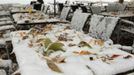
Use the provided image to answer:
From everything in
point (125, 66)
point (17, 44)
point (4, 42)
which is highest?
point (125, 66)

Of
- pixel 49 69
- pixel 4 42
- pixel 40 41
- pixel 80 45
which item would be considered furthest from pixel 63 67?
pixel 4 42

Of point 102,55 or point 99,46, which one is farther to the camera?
point 99,46

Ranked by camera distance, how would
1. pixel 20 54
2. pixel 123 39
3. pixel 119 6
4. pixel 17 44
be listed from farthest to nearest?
pixel 119 6, pixel 123 39, pixel 17 44, pixel 20 54

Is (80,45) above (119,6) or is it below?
above

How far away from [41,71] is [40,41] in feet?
2.56

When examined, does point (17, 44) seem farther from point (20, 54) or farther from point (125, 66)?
point (125, 66)

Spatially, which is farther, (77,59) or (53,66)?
(77,59)

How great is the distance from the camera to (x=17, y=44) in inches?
84.8

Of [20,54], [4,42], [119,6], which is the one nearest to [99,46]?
[20,54]

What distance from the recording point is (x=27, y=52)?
6.08 ft

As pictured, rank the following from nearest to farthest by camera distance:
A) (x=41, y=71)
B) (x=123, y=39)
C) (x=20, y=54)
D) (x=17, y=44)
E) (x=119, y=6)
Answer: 1. (x=41, y=71)
2. (x=20, y=54)
3. (x=17, y=44)
4. (x=123, y=39)
5. (x=119, y=6)

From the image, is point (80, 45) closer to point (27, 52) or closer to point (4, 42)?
point (27, 52)

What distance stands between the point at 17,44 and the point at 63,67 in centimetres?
81

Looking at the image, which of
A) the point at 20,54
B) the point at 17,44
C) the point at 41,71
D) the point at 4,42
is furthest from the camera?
the point at 4,42
